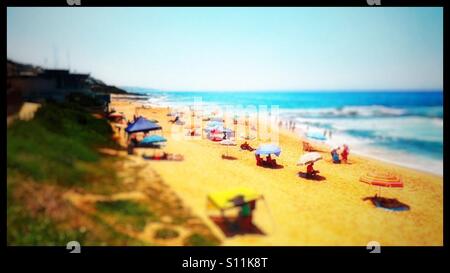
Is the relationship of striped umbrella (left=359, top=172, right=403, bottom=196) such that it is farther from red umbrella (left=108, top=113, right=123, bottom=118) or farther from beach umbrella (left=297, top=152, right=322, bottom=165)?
red umbrella (left=108, top=113, right=123, bottom=118)

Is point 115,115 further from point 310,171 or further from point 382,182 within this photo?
point 382,182

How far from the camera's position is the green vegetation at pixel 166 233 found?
691 centimetres

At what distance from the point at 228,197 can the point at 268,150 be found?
334 cm

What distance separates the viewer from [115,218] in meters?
6.99

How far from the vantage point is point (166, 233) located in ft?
22.8

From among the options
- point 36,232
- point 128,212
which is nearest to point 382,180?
point 128,212

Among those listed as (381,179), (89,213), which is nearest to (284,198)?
(381,179)

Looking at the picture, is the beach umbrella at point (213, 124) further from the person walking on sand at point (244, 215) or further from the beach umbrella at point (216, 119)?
the person walking on sand at point (244, 215)

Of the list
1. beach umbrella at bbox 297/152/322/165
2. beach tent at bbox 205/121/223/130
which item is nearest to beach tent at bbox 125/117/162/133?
beach tent at bbox 205/121/223/130

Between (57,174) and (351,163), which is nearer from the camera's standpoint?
(57,174)
